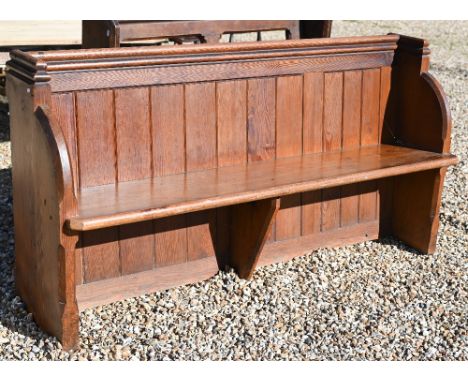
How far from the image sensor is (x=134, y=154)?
4086 mm

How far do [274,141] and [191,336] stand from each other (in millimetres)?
1186

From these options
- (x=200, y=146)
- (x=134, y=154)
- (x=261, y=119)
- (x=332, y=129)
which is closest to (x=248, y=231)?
(x=200, y=146)

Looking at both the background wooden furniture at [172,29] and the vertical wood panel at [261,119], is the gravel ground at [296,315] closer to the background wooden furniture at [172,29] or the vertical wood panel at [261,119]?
the vertical wood panel at [261,119]

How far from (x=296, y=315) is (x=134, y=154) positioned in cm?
109

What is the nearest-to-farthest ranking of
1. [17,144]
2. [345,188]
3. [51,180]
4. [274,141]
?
[51,180] → [17,144] → [274,141] → [345,188]

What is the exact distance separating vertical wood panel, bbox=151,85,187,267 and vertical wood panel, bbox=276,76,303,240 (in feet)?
1.94

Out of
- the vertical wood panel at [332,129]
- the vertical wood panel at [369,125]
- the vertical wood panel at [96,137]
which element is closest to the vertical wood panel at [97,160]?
the vertical wood panel at [96,137]

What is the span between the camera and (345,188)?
487cm

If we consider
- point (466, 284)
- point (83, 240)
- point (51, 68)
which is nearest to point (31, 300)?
point (83, 240)

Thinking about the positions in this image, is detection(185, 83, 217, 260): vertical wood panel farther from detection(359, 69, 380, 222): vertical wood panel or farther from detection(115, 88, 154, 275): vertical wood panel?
detection(359, 69, 380, 222): vertical wood panel

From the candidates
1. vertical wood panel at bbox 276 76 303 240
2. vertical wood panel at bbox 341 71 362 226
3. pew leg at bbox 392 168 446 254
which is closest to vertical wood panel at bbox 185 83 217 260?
vertical wood panel at bbox 276 76 303 240

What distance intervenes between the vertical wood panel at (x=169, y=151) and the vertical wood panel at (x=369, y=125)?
118cm

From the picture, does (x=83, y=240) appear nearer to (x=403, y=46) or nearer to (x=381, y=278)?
(x=381, y=278)

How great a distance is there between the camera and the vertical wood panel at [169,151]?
13.5 feet
